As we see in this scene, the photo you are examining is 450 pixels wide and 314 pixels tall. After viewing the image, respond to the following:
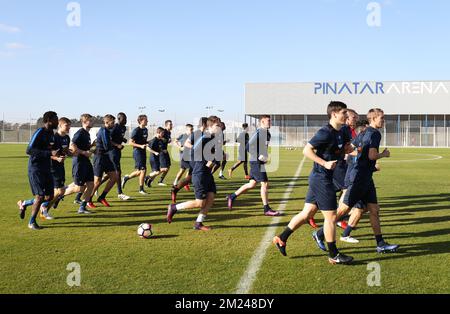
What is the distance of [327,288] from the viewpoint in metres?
4.43

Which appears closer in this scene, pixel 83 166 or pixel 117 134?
pixel 83 166

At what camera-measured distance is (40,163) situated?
285 inches

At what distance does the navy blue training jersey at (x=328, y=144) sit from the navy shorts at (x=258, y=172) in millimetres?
3310

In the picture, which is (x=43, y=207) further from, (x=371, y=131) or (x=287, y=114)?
(x=287, y=114)

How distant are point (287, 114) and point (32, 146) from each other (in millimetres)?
45801

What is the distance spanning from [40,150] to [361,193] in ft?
17.3

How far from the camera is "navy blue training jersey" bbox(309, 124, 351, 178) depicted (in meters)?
5.30

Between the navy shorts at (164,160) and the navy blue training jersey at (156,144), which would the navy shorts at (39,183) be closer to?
the navy blue training jersey at (156,144)

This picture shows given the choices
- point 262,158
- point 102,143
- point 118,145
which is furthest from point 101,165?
point 262,158

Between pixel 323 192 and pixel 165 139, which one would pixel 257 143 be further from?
pixel 165 139

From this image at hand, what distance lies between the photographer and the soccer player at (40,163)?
23.5 feet

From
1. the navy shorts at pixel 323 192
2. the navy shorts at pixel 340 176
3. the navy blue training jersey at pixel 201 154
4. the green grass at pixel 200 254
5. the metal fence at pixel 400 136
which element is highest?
the navy blue training jersey at pixel 201 154

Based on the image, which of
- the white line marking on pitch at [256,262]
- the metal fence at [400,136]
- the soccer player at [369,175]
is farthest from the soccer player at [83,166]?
the metal fence at [400,136]
